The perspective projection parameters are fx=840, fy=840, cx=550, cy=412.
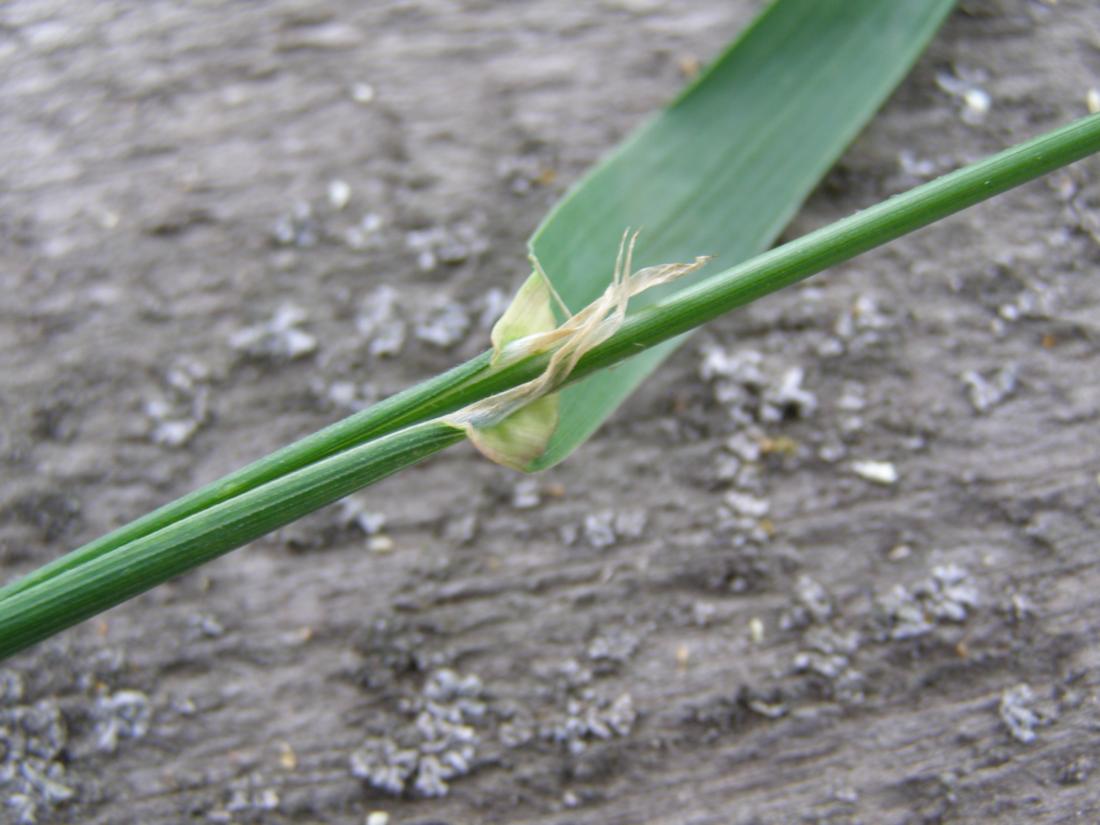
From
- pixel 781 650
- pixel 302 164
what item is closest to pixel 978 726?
pixel 781 650

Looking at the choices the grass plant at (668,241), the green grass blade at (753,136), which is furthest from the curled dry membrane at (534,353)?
the green grass blade at (753,136)

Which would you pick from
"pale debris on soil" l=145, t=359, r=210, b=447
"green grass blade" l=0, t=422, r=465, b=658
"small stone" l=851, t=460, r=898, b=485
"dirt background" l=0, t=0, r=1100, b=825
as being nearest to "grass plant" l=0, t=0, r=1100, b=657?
"green grass blade" l=0, t=422, r=465, b=658

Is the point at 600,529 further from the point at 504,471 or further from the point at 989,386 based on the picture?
the point at 989,386

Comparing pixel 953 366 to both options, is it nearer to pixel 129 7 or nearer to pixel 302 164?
pixel 302 164

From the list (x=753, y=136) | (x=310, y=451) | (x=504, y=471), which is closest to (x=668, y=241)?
(x=753, y=136)

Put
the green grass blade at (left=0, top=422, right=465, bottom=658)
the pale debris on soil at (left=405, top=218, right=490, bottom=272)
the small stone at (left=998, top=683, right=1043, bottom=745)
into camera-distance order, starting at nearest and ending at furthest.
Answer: the green grass blade at (left=0, top=422, right=465, bottom=658)
the small stone at (left=998, top=683, right=1043, bottom=745)
the pale debris on soil at (left=405, top=218, right=490, bottom=272)

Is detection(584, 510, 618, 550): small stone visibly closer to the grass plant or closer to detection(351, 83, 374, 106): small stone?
the grass plant
